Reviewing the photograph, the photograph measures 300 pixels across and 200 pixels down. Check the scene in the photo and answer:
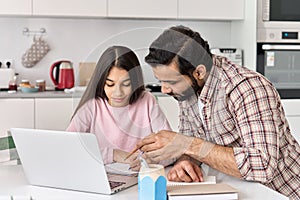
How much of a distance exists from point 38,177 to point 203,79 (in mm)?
569

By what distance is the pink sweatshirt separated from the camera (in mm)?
1511

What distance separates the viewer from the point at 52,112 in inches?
138

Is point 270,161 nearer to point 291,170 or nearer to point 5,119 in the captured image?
point 291,170

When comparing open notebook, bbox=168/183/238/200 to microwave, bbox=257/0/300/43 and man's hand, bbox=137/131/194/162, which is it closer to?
man's hand, bbox=137/131/194/162

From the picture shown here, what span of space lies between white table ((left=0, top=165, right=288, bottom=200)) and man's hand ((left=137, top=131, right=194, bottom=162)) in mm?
110

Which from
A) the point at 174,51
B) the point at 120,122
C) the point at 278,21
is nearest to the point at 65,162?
the point at 120,122

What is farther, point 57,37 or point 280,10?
point 57,37

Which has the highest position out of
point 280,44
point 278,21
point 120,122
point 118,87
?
point 278,21

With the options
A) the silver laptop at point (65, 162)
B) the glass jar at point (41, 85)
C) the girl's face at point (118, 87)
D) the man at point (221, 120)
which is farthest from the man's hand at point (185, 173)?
Answer: the glass jar at point (41, 85)

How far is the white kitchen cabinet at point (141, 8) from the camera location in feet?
12.1

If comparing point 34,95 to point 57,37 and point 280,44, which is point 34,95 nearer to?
point 57,37

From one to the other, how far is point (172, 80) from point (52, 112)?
86.3 inches

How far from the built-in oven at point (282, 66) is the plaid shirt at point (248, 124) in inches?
80.1

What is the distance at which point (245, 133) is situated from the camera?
1560 millimetres
